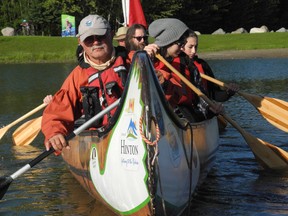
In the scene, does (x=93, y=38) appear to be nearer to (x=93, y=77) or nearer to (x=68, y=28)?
(x=93, y=77)

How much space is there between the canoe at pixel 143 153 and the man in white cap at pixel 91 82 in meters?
0.40

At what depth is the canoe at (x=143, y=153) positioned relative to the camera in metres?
4.66

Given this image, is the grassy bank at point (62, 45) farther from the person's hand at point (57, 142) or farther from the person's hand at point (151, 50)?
the person's hand at point (57, 142)

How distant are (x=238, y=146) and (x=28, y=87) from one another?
34.6 ft

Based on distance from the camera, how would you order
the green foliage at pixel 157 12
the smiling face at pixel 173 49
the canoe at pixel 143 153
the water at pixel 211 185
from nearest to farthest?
the canoe at pixel 143 153 → the water at pixel 211 185 → the smiling face at pixel 173 49 → the green foliage at pixel 157 12

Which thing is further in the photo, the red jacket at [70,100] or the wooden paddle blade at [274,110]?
the wooden paddle blade at [274,110]

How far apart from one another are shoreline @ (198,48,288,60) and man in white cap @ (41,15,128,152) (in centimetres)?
2629

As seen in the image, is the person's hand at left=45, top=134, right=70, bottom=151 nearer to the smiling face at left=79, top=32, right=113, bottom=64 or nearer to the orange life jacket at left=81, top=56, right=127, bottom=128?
the orange life jacket at left=81, top=56, right=127, bottom=128

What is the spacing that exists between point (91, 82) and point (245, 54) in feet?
92.1

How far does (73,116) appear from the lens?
5.89 m

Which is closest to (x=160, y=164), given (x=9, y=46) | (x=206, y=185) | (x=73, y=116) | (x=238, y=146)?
(x=73, y=116)

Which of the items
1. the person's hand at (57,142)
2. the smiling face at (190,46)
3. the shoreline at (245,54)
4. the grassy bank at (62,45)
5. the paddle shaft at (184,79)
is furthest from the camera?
the grassy bank at (62,45)

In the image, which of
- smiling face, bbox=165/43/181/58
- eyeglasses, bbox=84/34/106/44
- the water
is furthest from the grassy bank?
eyeglasses, bbox=84/34/106/44

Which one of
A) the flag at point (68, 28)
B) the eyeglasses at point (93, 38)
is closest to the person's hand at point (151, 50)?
the eyeglasses at point (93, 38)
